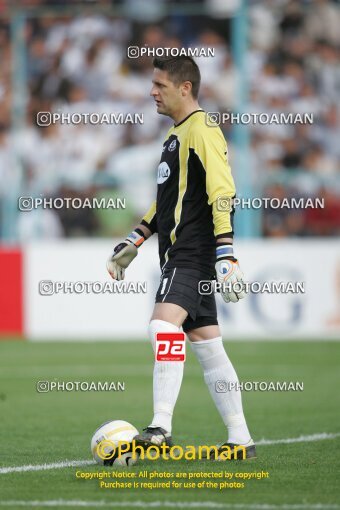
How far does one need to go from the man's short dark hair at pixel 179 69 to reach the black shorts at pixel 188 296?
1043mm

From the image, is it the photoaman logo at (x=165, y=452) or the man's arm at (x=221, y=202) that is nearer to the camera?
the man's arm at (x=221, y=202)

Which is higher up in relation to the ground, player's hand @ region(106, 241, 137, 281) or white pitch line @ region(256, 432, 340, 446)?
player's hand @ region(106, 241, 137, 281)

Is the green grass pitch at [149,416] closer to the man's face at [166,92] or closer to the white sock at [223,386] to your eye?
the white sock at [223,386]

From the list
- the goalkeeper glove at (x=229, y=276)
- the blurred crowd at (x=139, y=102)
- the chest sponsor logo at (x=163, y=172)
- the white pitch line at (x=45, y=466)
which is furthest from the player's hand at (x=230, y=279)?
the blurred crowd at (x=139, y=102)

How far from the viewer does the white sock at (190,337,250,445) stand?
247 inches

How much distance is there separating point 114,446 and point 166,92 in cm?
203

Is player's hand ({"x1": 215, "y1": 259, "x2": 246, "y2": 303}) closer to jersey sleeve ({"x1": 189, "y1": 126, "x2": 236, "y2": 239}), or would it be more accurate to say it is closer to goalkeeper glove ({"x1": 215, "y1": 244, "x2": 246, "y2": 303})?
goalkeeper glove ({"x1": 215, "y1": 244, "x2": 246, "y2": 303})

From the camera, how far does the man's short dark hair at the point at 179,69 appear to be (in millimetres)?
6309

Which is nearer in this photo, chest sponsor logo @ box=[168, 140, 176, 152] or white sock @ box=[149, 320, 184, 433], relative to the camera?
white sock @ box=[149, 320, 184, 433]

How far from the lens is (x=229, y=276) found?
5.91 m

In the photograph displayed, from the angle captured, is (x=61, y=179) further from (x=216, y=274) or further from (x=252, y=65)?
(x=216, y=274)

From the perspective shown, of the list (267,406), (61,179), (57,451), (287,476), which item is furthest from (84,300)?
(287,476)

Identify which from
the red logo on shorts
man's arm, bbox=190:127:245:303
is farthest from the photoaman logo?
man's arm, bbox=190:127:245:303

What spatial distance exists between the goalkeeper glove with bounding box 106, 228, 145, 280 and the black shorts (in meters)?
0.41
